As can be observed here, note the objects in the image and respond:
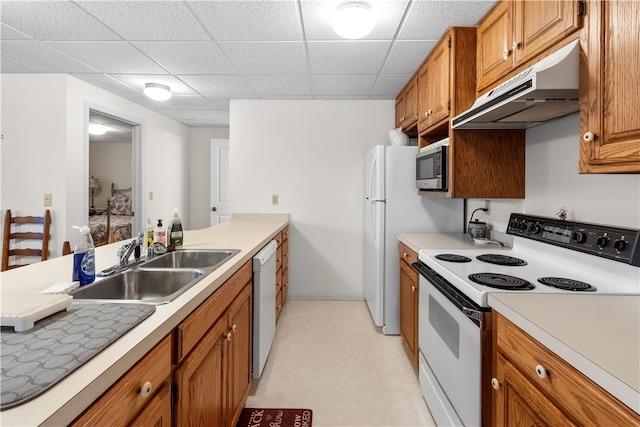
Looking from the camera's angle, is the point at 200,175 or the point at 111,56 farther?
the point at 200,175

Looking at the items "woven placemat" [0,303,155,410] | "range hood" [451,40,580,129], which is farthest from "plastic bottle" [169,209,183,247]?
"range hood" [451,40,580,129]

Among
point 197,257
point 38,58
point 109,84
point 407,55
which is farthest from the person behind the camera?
point 109,84

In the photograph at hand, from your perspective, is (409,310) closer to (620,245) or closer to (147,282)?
(620,245)

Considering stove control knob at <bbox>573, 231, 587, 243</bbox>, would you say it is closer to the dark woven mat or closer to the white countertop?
the white countertop

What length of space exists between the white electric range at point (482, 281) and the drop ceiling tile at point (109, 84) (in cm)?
331

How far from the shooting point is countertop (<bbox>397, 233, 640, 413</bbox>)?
648mm

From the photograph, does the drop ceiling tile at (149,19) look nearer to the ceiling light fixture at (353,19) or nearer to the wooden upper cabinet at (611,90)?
the ceiling light fixture at (353,19)

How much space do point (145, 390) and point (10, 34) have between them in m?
2.84

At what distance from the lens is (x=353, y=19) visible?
6.11 ft

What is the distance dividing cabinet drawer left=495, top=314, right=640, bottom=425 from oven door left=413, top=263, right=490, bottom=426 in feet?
0.64

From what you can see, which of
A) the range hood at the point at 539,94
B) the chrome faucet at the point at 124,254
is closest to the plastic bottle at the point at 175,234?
the chrome faucet at the point at 124,254

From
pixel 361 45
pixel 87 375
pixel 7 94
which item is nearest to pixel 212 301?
pixel 87 375

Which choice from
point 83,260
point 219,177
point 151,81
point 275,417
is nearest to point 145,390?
point 83,260

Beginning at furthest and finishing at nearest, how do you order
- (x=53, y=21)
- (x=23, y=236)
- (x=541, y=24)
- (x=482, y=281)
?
1. (x=23, y=236)
2. (x=53, y=21)
3. (x=541, y=24)
4. (x=482, y=281)
